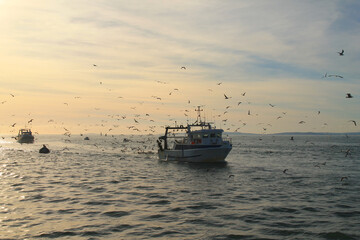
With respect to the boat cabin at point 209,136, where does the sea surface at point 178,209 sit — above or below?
below

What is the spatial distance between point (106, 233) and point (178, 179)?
21735 millimetres

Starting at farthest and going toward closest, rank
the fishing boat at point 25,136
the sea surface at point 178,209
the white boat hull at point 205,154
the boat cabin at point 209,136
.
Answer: the fishing boat at point 25,136 < the white boat hull at point 205,154 < the boat cabin at point 209,136 < the sea surface at point 178,209

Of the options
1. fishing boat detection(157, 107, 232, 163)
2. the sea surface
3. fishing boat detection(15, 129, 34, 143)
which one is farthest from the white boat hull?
fishing boat detection(15, 129, 34, 143)

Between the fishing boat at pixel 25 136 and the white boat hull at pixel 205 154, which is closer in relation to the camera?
the white boat hull at pixel 205 154

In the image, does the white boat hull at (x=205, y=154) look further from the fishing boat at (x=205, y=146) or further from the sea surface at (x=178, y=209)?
the sea surface at (x=178, y=209)

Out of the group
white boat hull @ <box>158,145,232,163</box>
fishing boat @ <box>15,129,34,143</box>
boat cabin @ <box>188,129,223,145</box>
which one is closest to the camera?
boat cabin @ <box>188,129,223,145</box>

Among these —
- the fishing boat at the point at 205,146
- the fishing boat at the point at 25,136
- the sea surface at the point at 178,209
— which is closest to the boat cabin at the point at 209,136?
the fishing boat at the point at 205,146

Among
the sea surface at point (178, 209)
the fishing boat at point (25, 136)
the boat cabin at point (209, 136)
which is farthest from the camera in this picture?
the fishing boat at point (25, 136)

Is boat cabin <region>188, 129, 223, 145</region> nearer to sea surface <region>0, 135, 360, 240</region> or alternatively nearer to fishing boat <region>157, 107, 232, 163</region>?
fishing boat <region>157, 107, 232, 163</region>

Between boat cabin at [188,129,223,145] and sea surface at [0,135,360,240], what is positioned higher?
boat cabin at [188,129,223,145]

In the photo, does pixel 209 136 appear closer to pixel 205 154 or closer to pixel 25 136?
pixel 205 154

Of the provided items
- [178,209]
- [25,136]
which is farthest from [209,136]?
[25,136]

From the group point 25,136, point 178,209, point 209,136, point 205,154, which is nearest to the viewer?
point 178,209

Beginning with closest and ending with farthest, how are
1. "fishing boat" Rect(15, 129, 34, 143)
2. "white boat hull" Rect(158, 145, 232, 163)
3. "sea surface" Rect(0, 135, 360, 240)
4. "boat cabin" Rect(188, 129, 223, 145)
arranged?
"sea surface" Rect(0, 135, 360, 240) < "boat cabin" Rect(188, 129, 223, 145) < "white boat hull" Rect(158, 145, 232, 163) < "fishing boat" Rect(15, 129, 34, 143)
